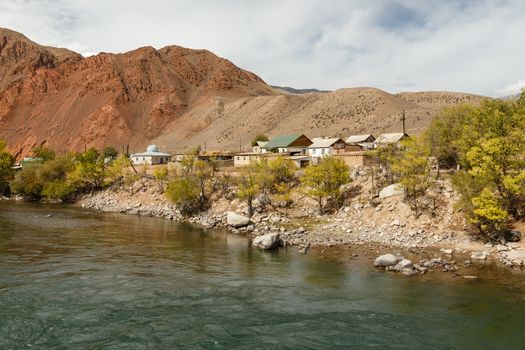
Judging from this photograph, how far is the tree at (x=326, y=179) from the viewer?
156 feet

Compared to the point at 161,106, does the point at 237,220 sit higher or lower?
lower

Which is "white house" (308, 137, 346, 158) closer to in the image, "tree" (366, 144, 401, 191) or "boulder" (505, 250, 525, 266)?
"tree" (366, 144, 401, 191)

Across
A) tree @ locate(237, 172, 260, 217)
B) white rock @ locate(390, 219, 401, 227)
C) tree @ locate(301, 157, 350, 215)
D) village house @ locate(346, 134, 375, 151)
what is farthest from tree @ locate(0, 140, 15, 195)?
white rock @ locate(390, 219, 401, 227)

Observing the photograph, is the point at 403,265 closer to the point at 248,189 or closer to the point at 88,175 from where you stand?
the point at 248,189

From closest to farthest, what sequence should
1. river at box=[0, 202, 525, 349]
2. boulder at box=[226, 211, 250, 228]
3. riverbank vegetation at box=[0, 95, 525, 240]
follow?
river at box=[0, 202, 525, 349] < riverbank vegetation at box=[0, 95, 525, 240] < boulder at box=[226, 211, 250, 228]

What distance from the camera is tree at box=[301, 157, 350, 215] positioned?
47.5 m

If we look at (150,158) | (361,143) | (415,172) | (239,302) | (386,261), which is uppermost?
(361,143)

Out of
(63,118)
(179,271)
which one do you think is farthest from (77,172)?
(63,118)

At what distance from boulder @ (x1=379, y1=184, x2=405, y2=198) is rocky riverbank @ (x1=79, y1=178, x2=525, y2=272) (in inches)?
16.3

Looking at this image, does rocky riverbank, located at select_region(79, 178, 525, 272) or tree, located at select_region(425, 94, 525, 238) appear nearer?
rocky riverbank, located at select_region(79, 178, 525, 272)

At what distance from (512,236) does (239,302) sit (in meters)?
23.6

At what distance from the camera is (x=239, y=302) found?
22.4m

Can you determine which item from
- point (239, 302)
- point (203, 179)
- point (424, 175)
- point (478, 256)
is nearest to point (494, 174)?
point (478, 256)

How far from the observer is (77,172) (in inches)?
2958
